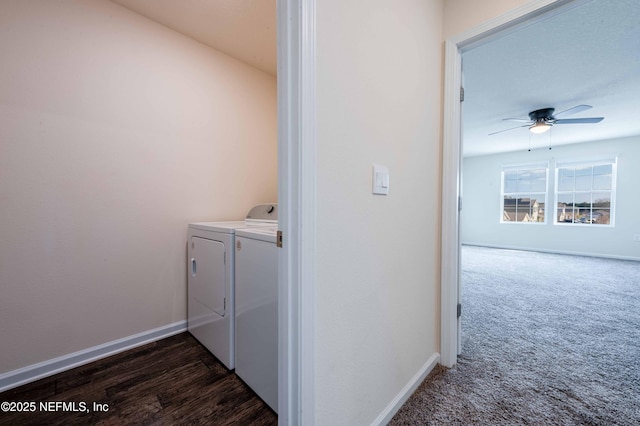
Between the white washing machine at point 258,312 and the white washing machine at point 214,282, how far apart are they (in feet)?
0.28

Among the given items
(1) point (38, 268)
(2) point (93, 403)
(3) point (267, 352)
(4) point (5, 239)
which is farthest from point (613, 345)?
(4) point (5, 239)

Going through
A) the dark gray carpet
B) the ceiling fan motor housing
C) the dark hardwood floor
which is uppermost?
the ceiling fan motor housing

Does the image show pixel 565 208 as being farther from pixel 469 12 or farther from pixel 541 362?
pixel 469 12

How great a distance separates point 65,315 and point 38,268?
335 millimetres

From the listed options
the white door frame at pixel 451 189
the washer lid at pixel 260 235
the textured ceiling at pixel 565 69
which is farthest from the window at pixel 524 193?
the washer lid at pixel 260 235

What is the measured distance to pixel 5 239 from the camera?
1419 millimetres

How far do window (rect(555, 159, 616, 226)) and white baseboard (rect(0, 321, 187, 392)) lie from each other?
7262mm

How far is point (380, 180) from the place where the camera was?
3.60 feet

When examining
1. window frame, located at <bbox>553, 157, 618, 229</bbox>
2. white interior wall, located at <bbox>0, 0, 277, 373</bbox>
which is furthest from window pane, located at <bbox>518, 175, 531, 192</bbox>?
white interior wall, located at <bbox>0, 0, 277, 373</bbox>

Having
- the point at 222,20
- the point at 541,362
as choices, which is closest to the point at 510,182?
the point at 541,362

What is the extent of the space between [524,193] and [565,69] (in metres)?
4.27

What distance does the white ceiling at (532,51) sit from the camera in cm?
176

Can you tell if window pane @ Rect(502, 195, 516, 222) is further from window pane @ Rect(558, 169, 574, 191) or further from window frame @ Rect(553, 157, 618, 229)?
window pane @ Rect(558, 169, 574, 191)

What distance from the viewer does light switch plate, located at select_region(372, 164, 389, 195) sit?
3.53ft
